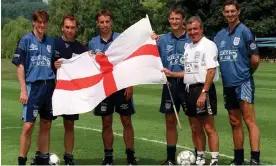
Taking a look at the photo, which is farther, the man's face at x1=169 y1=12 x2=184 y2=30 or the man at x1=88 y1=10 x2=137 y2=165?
the man at x1=88 y1=10 x2=137 y2=165

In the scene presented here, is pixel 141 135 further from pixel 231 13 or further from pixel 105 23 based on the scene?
pixel 231 13

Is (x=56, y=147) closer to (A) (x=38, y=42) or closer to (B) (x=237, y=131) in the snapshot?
(A) (x=38, y=42)

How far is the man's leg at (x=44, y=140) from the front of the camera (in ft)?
25.1

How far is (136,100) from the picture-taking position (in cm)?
1672

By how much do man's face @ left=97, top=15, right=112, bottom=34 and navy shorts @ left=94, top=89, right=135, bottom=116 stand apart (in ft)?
2.83

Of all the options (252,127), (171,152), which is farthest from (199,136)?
(252,127)

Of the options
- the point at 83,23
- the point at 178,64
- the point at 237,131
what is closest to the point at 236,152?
the point at 237,131

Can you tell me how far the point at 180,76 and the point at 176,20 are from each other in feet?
2.48

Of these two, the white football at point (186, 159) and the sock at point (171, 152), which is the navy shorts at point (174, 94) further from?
the white football at point (186, 159)

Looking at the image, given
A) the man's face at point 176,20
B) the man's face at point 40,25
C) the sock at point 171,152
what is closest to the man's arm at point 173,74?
the man's face at point 176,20

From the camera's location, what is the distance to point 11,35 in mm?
66688

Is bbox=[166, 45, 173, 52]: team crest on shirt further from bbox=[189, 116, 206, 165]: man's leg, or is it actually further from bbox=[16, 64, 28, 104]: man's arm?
bbox=[16, 64, 28, 104]: man's arm

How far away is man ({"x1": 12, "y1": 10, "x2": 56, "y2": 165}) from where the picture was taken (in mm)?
7344

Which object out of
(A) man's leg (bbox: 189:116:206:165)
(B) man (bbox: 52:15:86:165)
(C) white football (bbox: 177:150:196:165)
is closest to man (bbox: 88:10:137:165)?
(B) man (bbox: 52:15:86:165)
